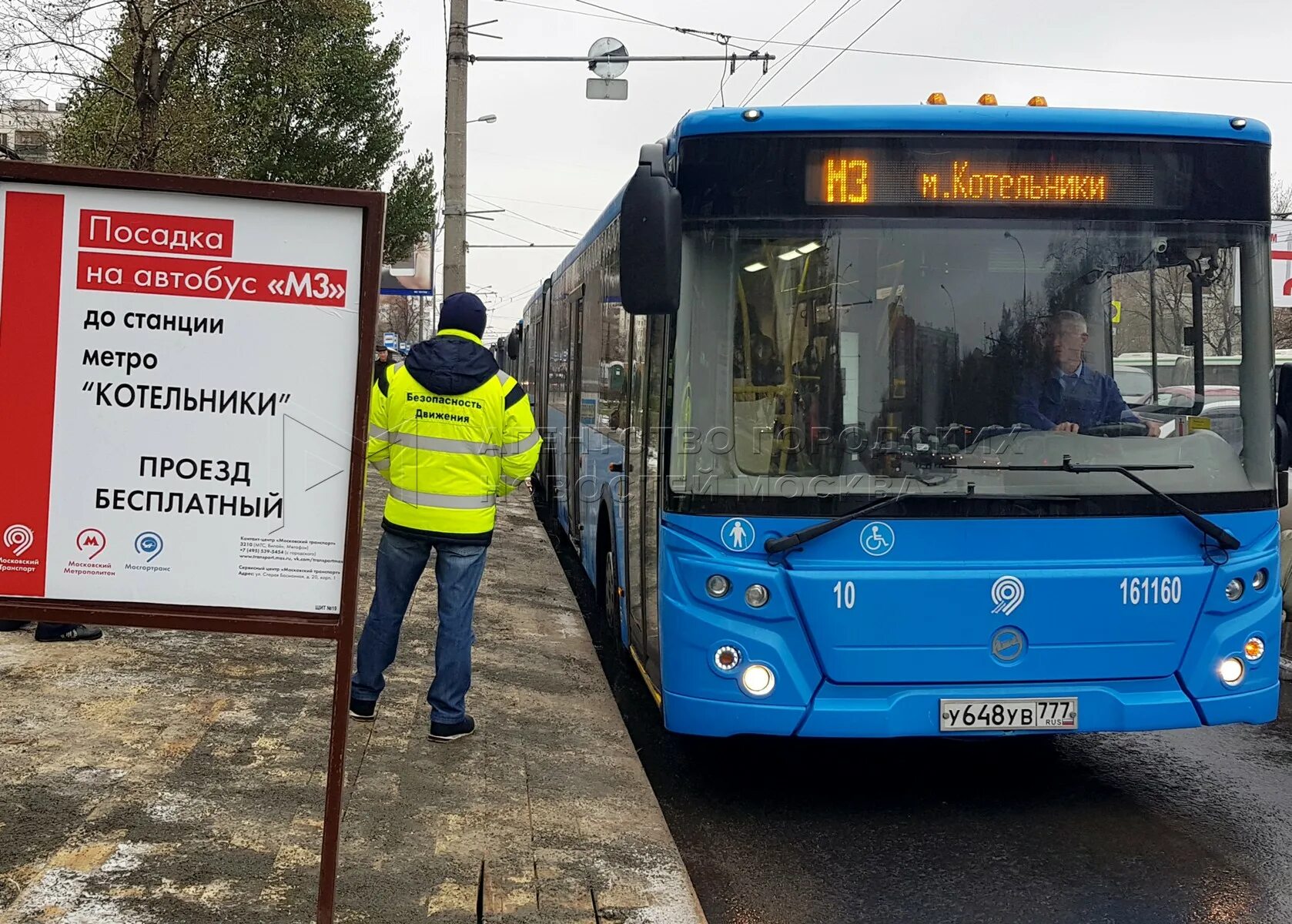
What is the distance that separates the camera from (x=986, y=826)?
5.48 meters

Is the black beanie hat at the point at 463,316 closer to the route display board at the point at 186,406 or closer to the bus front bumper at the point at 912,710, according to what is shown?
the bus front bumper at the point at 912,710

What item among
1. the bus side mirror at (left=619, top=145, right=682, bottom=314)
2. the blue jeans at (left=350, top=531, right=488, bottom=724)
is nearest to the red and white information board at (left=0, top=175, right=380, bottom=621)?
the bus side mirror at (left=619, top=145, right=682, bottom=314)

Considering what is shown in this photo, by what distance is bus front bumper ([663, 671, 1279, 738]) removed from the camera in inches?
205

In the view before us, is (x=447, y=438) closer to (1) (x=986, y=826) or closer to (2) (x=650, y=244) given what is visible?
(2) (x=650, y=244)

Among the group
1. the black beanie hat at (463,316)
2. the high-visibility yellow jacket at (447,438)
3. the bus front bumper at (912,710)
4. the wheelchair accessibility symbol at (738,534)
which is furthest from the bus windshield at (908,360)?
the black beanie hat at (463,316)

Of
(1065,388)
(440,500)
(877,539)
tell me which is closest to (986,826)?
(877,539)

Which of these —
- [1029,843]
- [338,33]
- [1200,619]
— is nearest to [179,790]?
[1029,843]

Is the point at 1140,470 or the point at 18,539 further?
the point at 1140,470

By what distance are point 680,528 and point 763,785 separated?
1417 mm

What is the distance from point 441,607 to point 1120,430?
2887mm

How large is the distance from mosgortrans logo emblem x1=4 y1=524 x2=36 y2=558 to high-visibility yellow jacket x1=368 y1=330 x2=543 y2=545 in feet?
6.79

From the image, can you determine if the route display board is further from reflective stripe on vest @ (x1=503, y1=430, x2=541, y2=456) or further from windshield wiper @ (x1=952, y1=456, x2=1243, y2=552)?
windshield wiper @ (x1=952, y1=456, x2=1243, y2=552)

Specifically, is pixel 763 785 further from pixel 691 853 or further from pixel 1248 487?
pixel 1248 487

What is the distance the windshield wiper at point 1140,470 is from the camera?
5.29 meters
